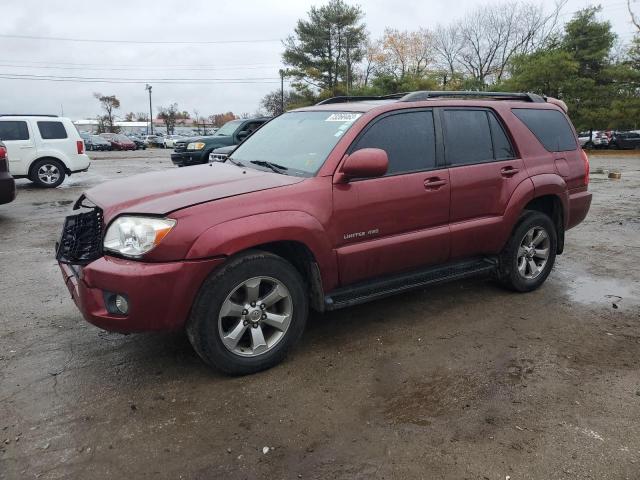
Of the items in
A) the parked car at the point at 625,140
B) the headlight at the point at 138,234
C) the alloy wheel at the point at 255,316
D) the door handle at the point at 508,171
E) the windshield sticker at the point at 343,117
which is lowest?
the alloy wheel at the point at 255,316

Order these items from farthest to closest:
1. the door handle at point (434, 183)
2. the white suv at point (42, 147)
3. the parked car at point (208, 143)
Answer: the parked car at point (208, 143), the white suv at point (42, 147), the door handle at point (434, 183)

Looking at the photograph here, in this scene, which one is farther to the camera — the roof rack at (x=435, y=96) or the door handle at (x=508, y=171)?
the door handle at (x=508, y=171)

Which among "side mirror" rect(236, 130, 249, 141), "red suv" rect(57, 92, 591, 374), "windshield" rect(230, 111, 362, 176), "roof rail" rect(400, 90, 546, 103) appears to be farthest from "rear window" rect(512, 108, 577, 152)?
"side mirror" rect(236, 130, 249, 141)

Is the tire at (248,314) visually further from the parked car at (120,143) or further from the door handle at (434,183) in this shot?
the parked car at (120,143)

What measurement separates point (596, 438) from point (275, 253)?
2.10 meters

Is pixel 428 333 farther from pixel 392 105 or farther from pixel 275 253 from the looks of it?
pixel 392 105

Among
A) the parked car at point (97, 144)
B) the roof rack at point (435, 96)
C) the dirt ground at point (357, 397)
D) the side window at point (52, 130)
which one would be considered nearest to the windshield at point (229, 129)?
the side window at point (52, 130)

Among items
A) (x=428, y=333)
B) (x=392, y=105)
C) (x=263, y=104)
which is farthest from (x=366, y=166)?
(x=263, y=104)

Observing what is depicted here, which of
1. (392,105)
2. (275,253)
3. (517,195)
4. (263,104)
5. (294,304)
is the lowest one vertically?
(294,304)

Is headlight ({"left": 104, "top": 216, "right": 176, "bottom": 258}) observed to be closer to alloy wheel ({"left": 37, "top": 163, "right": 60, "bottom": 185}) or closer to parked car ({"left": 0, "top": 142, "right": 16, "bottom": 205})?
parked car ({"left": 0, "top": 142, "right": 16, "bottom": 205})

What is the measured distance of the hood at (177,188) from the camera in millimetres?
3031

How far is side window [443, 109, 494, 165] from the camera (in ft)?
13.4

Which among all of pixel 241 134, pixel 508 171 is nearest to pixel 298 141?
pixel 508 171

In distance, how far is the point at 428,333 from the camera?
386 cm
